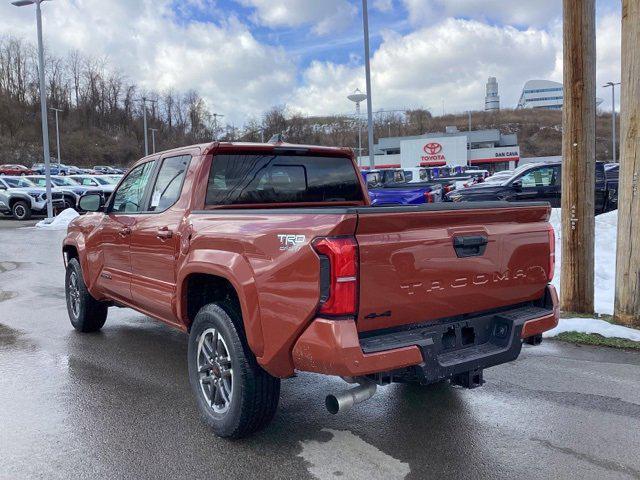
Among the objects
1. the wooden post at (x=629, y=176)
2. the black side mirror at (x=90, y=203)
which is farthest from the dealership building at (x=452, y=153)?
the black side mirror at (x=90, y=203)

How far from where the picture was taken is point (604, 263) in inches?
370

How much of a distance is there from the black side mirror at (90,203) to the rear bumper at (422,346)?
3.62 m

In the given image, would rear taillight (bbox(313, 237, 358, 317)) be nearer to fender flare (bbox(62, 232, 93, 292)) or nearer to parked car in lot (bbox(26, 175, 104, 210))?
fender flare (bbox(62, 232, 93, 292))

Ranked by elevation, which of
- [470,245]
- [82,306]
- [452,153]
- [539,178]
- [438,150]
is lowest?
[82,306]

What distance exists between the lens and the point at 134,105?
10338cm

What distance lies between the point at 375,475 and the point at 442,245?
1351 mm

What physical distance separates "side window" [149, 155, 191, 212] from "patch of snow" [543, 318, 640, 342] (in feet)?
13.3

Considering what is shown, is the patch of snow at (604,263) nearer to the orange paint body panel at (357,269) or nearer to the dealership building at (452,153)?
the orange paint body panel at (357,269)

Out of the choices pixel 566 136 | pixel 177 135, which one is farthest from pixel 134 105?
pixel 566 136

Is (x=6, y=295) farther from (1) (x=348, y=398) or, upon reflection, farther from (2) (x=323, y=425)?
(1) (x=348, y=398)

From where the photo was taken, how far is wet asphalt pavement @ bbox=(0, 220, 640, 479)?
3361 millimetres

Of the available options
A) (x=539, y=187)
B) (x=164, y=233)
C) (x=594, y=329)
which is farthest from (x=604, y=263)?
(x=164, y=233)

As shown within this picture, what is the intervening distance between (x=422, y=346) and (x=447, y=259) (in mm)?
524

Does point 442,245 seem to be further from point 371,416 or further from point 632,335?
point 632,335
